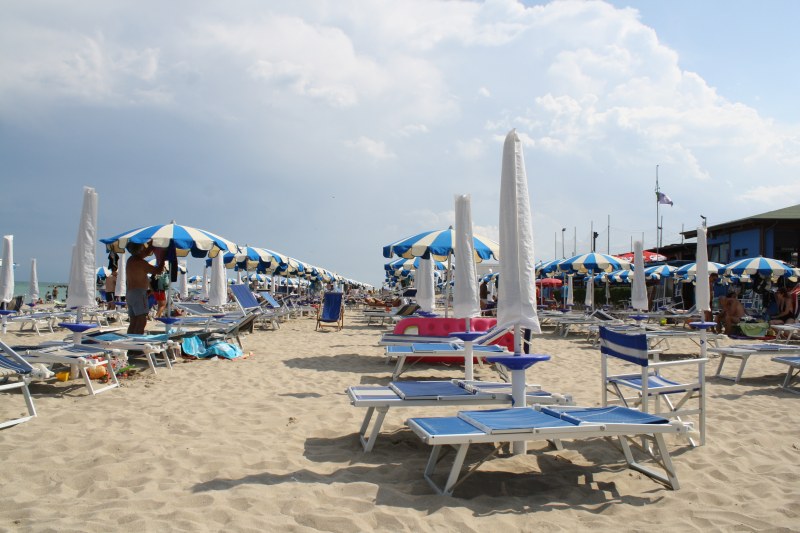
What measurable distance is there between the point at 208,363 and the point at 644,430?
6.35 metres

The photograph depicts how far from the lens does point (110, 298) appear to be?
64.0 feet

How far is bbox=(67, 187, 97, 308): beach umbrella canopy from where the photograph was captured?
6.25 meters

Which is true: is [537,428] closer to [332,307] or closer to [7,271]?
[332,307]

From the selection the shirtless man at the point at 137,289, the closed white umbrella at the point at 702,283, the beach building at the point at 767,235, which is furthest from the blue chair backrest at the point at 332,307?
the beach building at the point at 767,235

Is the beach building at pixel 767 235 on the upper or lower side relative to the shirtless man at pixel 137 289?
upper

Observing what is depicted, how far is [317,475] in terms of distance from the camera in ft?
10.5

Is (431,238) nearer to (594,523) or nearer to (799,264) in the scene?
(594,523)

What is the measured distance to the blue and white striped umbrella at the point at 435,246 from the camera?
27.3ft

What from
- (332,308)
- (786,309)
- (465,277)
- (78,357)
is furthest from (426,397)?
(786,309)

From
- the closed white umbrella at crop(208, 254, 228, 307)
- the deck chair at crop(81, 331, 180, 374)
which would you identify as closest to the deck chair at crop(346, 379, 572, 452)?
the deck chair at crop(81, 331, 180, 374)

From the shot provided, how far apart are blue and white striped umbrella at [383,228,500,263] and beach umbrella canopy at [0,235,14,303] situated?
33.1 ft

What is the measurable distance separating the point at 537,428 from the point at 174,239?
6821 millimetres

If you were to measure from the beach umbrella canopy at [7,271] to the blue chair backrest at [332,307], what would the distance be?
775cm

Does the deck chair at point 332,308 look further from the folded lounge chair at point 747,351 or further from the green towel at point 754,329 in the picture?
the green towel at point 754,329
